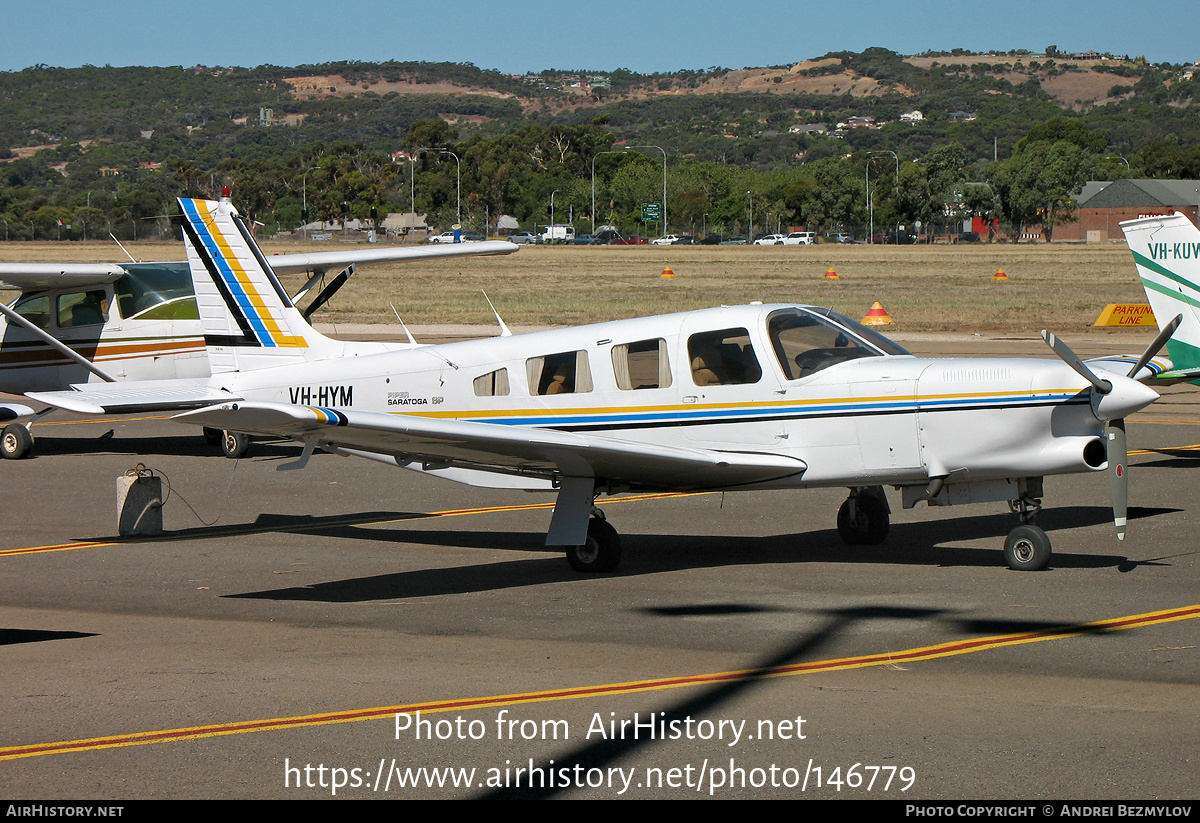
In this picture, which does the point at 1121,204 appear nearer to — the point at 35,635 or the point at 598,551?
the point at 598,551

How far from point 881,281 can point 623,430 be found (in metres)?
46.7

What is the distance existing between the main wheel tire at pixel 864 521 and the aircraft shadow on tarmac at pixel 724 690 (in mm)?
2216

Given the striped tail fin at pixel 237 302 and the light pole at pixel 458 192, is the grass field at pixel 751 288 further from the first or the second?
the light pole at pixel 458 192

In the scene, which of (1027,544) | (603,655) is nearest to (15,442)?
(603,655)

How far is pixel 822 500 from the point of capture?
13.1 m

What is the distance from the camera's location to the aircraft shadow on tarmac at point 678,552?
958cm

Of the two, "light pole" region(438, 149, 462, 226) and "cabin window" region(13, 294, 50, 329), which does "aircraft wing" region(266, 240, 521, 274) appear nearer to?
"cabin window" region(13, 294, 50, 329)

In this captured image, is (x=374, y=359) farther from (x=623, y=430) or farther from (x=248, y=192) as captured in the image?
(x=248, y=192)

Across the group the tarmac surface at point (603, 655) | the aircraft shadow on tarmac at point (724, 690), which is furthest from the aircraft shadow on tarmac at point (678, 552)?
the aircraft shadow on tarmac at point (724, 690)

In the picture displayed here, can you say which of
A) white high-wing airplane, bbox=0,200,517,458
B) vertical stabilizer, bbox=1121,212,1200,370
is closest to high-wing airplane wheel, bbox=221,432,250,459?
white high-wing airplane, bbox=0,200,517,458

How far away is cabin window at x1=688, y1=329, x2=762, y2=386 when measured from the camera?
9.82 m

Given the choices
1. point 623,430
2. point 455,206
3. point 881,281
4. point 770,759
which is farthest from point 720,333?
point 455,206

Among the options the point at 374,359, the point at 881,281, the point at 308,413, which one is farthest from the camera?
the point at 881,281

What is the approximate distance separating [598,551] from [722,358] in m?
1.86
